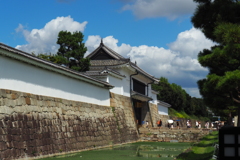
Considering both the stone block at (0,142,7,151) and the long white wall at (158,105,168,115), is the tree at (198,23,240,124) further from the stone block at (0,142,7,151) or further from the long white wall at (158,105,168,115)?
the long white wall at (158,105,168,115)

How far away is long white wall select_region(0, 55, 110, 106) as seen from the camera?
10547 mm

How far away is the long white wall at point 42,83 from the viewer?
10547 millimetres

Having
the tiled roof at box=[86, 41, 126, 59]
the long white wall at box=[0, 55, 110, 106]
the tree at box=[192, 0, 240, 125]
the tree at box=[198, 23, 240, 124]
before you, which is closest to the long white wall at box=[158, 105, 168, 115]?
the tiled roof at box=[86, 41, 126, 59]

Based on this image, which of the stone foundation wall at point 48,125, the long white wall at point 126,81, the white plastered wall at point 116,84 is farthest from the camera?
the long white wall at point 126,81

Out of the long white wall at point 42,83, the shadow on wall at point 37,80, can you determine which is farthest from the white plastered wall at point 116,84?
the shadow on wall at point 37,80

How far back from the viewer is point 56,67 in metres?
13.4

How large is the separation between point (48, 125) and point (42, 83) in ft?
5.63

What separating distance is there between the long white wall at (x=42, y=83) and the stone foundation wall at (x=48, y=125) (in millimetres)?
298

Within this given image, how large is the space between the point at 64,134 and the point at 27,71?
10.4ft

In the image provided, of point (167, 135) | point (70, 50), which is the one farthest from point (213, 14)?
point (70, 50)

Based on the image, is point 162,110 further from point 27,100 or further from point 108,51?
point 27,100

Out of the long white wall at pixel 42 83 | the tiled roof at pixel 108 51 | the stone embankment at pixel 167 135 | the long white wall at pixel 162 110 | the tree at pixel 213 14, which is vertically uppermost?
the tiled roof at pixel 108 51

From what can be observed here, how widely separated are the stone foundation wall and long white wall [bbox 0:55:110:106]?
0.30m

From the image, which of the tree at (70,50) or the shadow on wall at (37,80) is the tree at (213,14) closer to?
the shadow on wall at (37,80)
